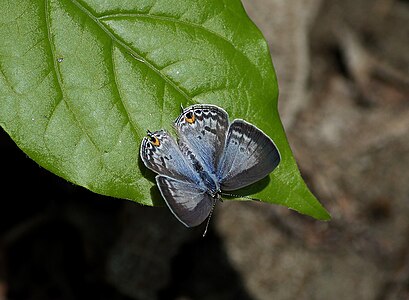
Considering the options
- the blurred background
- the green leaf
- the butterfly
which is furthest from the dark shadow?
the green leaf

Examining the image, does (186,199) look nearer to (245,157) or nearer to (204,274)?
(245,157)

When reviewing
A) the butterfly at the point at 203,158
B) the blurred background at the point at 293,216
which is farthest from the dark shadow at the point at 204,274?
the butterfly at the point at 203,158

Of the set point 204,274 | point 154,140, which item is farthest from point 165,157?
point 204,274

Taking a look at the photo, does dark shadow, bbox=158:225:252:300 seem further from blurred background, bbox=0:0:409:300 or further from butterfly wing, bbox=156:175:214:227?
butterfly wing, bbox=156:175:214:227

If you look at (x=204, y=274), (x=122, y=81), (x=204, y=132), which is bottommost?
(x=204, y=274)

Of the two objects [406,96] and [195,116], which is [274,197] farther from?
[406,96]

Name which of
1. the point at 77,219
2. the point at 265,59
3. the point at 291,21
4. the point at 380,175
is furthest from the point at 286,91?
the point at 265,59
